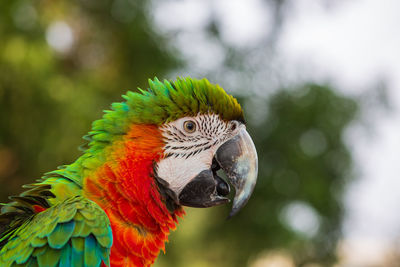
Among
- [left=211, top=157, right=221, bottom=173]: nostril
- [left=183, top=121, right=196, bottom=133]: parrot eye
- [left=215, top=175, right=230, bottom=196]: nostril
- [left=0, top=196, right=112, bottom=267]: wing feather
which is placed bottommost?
[left=0, top=196, right=112, bottom=267]: wing feather

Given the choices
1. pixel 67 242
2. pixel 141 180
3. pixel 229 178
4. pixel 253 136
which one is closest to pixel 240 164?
pixel 229 178

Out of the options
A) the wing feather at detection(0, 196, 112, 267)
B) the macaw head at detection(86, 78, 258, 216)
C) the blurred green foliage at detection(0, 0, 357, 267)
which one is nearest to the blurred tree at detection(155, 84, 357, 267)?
the blurred green foliage at detection(0, 0, 357, 267)

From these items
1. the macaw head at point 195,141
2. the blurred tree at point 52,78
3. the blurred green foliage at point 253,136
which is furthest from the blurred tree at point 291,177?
the macaw head at point 195,141

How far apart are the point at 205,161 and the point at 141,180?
249 millimetres

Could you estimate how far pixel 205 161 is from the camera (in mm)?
1383

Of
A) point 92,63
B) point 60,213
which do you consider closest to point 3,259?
point 60,213

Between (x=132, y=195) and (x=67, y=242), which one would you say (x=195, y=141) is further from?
(x=67, y=242)

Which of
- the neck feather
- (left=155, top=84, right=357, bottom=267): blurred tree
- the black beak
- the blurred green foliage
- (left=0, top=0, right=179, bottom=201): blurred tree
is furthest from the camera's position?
(left=155, top=84, right=357, bottom=267): blurred tree

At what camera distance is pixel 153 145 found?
1.34 meters

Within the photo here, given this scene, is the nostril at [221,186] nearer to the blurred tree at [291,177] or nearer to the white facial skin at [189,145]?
the white facial skin at [189,145]

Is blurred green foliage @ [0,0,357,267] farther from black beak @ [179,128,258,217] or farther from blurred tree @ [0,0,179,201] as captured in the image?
black beak @ [179,128,258,217]

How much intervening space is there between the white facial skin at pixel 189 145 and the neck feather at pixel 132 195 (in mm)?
40

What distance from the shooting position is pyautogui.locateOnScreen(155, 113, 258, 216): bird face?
1352 mm

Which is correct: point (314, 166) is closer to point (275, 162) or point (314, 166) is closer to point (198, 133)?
point (275, 162)
